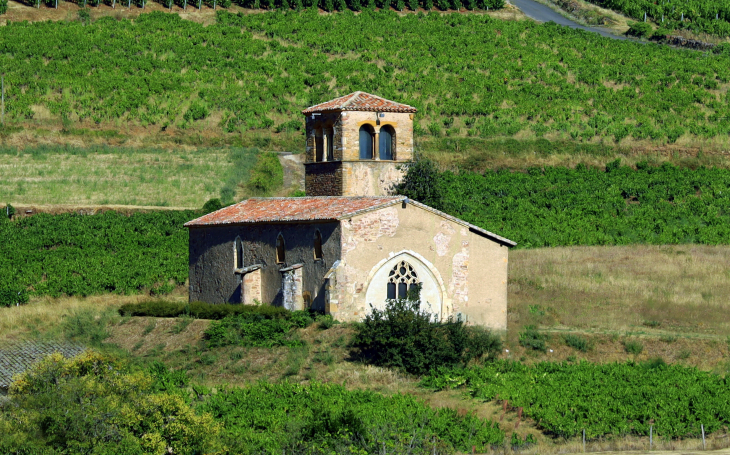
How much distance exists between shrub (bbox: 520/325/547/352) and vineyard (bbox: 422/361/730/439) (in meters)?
1.97

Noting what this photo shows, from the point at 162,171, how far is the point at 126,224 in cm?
1183

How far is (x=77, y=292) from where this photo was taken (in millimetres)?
46875

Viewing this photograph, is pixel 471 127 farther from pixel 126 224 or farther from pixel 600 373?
pixel 600 373

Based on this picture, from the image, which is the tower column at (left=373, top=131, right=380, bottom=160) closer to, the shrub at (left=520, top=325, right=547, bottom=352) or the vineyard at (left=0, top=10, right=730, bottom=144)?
the shrub at (left=520, top=325, right=547, bottom=352)

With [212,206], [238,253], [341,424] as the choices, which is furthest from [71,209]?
[341,424]

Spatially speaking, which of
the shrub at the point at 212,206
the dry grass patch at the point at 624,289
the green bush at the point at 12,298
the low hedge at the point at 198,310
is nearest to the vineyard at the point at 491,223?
the green bush at the point at 12,298

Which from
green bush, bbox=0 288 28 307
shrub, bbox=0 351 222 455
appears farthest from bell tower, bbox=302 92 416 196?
shrub, bbox=0 351 222 455

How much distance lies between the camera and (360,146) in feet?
134

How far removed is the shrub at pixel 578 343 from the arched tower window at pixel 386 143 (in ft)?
33.4

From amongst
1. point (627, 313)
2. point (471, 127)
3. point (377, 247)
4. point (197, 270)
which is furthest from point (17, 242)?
point (471, 127)

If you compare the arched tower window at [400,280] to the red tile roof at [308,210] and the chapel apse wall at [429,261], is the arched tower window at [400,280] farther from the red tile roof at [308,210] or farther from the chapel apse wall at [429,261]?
the red tile roof at [308,210]

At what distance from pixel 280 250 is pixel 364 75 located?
49.4 meters

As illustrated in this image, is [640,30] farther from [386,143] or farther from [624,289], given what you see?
[386,143]

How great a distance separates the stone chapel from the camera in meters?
36.2
